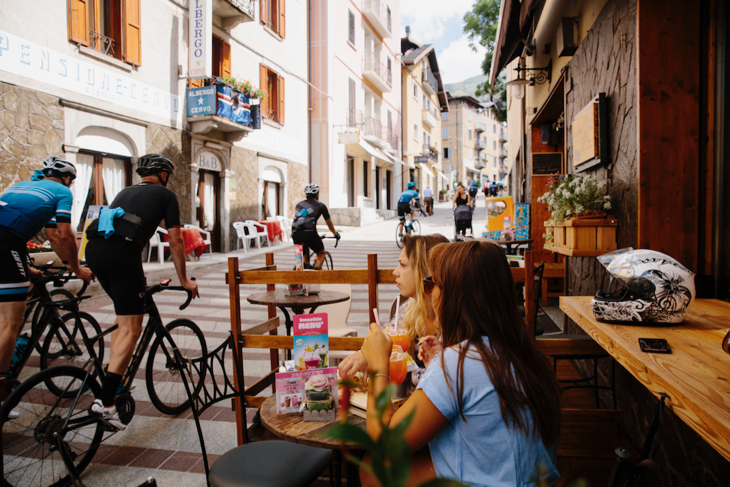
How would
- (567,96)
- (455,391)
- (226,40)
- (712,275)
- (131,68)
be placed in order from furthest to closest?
(226,40)
(131,68)
(567,96)
(712,275)
(455,391)

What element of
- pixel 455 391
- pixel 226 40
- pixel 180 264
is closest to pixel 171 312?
pixel 180 264

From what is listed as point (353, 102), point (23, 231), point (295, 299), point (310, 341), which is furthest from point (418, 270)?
point (353, 102)

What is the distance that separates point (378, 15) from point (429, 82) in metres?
12.7

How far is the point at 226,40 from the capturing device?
1234 centimetres

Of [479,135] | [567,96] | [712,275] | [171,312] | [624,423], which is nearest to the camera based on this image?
[712,275]

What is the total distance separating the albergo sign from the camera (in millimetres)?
10688

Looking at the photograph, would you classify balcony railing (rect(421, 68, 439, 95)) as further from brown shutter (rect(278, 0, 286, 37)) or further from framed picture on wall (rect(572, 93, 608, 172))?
framed picture on wall (rect(572, 93, 608, 172))

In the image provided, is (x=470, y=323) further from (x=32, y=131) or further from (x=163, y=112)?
(x=163, y=112)

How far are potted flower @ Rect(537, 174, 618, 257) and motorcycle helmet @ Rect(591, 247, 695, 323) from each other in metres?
1.32

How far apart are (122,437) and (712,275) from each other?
3.63 metres

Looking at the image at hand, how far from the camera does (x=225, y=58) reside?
1235 cm

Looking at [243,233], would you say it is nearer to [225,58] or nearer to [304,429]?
[225,58]

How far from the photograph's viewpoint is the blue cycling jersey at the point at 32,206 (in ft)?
10.4

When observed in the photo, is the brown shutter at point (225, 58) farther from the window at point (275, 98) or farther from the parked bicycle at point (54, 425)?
the parked bicycle at point (54, 425)
